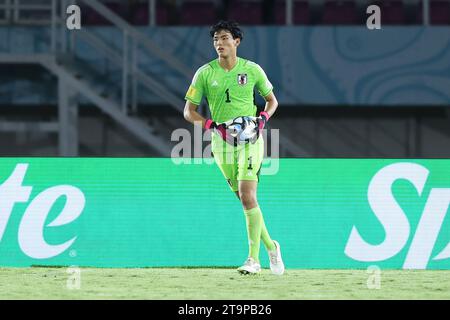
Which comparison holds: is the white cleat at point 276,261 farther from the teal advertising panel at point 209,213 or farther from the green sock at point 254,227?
the teal advertising panel at point 209,213

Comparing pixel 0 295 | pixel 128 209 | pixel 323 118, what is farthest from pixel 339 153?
pixel 0 295

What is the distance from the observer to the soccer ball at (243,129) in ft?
30.2

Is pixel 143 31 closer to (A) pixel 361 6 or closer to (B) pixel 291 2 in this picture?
(B) pixel 291 2

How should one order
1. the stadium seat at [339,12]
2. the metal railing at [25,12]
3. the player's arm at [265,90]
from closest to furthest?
the player's arm at [265,90] < the metal railing at [25,12] < the stadium seat at [339,12]

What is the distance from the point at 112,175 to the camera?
10828mm

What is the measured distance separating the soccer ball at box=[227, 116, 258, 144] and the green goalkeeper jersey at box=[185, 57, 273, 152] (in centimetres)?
6

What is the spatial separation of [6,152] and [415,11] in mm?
6840

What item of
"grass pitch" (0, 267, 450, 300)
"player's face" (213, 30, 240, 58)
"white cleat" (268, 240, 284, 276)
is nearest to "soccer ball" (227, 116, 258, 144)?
"player's face" (213, 30, 240, 58)

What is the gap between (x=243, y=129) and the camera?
30.2ft

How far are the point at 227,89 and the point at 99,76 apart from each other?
31.4ft

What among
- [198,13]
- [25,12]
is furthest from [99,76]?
[198,13]

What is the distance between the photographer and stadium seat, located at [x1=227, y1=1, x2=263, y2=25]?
1945cm

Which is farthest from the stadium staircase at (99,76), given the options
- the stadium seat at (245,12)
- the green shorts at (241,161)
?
→ the green shorts at (241,161)

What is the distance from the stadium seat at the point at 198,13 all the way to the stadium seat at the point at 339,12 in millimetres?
1769
